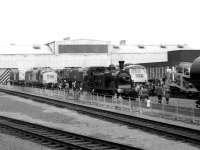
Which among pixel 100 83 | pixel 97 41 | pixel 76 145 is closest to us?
pixel 76 145

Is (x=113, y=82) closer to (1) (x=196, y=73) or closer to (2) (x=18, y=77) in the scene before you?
(1) (x=196, y=73)

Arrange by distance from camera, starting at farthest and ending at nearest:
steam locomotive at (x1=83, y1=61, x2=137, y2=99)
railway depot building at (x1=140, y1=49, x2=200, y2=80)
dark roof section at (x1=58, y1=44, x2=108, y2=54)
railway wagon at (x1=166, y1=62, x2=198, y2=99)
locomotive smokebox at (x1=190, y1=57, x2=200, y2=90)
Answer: dark roof section at (x1=58, y1=44, x2=108, y2=54) → railway depot building at (x1=140, y1=49, x2=200, y2=80) → railway wagon at (x1=166, y1=62, x2=198, y2=99) → steam locomotive at (x1=83, y1=61, x2=137, y2=99) → locomotive smokebox at (x1=190, y1=57, x2=200, y2=90)

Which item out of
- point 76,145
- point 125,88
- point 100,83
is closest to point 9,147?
point 76,145

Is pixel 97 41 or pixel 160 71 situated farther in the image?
pixel 97 41

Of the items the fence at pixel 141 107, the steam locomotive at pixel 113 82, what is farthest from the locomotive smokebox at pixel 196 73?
the steam locomotive at pixel 113 82

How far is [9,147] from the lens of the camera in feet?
56.2

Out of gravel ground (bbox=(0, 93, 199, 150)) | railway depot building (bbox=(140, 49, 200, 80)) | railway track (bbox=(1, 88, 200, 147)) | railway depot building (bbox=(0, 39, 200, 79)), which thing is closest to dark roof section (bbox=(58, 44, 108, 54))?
railway depot building (bbox=(0, 39, 200, 79))

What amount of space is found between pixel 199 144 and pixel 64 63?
64799mm

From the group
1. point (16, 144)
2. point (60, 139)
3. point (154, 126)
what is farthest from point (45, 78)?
point (16, 144)

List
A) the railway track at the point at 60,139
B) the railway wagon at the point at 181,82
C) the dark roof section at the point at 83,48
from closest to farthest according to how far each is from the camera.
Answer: the railway track at the point at 60,139 < the railway wagon at the point at 181,82 < the dark roof section at the point at 83,48

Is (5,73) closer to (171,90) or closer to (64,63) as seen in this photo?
(64,63)

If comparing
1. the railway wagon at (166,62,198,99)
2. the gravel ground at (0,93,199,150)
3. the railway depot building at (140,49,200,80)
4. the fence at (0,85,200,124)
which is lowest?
the gravel ground at (0,93,199,150)

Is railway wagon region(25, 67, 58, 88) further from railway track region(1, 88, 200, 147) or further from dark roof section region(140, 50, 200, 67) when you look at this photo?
railway track region(1, 88, 200, 147)

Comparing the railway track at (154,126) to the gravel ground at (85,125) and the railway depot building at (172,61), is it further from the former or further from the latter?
the railway depot building at (172,61)
